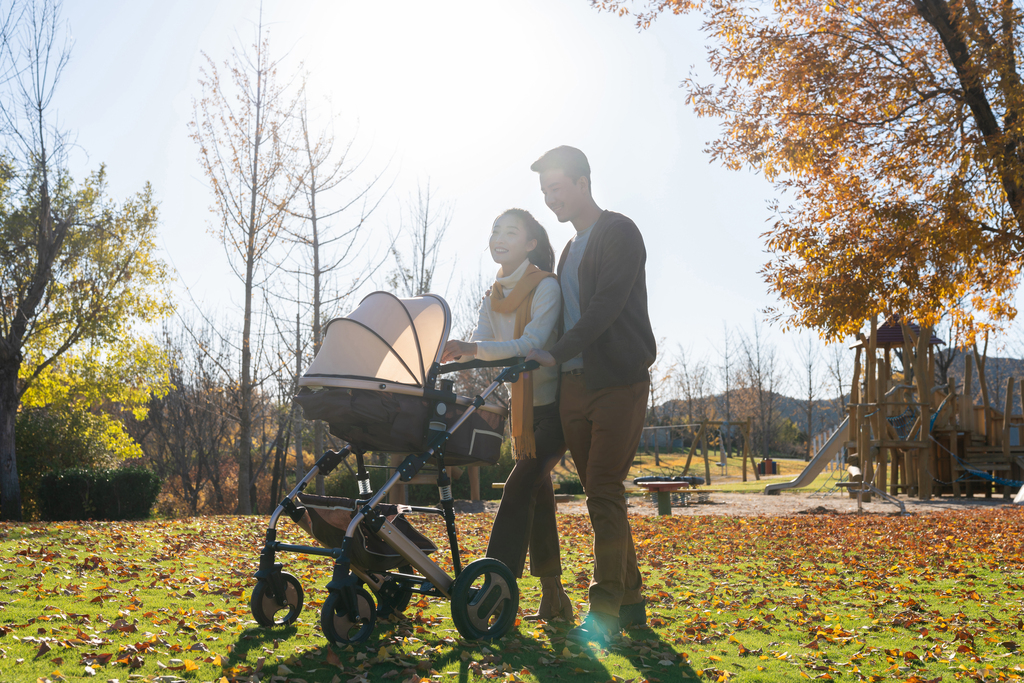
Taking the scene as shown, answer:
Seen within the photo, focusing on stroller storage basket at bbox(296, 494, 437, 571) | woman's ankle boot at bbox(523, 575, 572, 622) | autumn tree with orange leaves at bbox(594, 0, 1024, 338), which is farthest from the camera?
autumn tree with orange leaves at bbox(594, 0, 1024, 338)

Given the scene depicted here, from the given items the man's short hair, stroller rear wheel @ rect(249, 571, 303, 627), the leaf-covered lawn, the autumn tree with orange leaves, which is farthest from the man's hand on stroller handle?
the autumn tree with orange leaves

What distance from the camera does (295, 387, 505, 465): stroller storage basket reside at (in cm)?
302

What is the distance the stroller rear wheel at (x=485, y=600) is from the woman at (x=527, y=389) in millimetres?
189

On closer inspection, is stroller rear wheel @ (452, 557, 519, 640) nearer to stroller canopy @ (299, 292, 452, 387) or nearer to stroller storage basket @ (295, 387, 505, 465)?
stroller storage basket @ (295, 387, 505, 465)

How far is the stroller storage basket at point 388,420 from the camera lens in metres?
3.02

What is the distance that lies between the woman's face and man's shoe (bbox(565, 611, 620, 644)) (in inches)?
69.2

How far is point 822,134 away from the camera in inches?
439

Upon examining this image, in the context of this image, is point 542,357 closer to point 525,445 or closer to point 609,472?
point 525,445

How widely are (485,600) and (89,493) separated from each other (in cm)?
1316

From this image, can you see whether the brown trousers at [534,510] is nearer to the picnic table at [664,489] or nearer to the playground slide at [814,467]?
the picnic table at [664,489]

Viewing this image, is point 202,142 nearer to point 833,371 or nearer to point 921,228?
point 921,228

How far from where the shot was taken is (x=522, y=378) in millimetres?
3500

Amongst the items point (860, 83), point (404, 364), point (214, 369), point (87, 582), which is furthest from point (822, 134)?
point (214, 369)

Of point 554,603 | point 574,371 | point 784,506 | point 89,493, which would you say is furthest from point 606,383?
point 89,493
